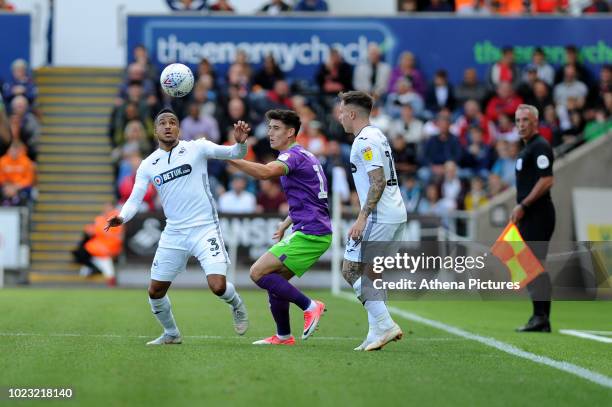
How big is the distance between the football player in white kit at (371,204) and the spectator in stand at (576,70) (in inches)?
660

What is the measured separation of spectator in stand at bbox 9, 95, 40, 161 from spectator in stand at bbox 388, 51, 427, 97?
7760 millimetres

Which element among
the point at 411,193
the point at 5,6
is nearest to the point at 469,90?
the point at 411,193

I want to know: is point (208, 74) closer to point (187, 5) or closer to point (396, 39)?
point (187, 5)

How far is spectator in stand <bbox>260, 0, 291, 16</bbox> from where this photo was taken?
28.1 metres

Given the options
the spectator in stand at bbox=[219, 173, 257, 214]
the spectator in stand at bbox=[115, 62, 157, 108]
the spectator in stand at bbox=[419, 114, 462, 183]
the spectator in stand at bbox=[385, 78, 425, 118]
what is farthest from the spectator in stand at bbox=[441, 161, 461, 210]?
the spectator in stand at bbox=[115, 62, 157, 108]

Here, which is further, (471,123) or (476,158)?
(471,123)

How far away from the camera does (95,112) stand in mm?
28125

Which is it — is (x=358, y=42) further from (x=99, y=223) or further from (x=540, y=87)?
(x=99, y=223)

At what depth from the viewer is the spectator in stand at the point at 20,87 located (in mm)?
25947

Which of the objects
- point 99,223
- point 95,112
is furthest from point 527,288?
point 95,112

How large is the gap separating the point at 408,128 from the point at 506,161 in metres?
2.16

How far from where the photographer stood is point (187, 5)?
27.9 metres

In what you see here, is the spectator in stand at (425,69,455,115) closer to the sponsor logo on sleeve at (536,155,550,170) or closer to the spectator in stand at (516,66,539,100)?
the spectator in stand at (516,66,539,100)

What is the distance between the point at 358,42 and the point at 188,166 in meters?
17.2
